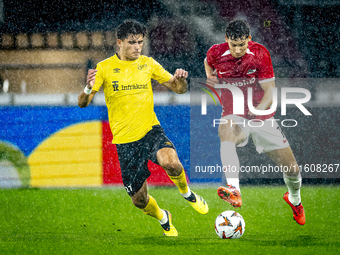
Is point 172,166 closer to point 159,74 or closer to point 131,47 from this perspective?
point 159,74

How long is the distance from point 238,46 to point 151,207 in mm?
1881

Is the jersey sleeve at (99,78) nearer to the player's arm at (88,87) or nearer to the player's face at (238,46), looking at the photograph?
the player's arm at (88,87)

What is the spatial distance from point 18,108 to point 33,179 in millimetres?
1327

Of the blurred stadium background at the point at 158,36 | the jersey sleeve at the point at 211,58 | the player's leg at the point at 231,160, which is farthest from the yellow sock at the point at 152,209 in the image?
the blurred stadium background at the point at 158,36

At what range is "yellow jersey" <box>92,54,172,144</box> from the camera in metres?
4.80

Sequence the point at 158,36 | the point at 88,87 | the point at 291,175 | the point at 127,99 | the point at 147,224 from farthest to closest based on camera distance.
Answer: the point at 158,36 → the point at 147,224 → the point at 291,175 → the point at 127,99 → the point at 88,87

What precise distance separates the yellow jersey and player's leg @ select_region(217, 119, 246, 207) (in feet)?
2.44

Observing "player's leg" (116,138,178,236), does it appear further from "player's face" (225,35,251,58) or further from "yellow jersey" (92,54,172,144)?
"player's face" (225,35,251,58)

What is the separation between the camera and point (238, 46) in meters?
4.88

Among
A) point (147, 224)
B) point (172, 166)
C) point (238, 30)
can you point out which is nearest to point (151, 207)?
point (172, 166)

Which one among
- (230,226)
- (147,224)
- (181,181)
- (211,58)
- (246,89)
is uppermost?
(211,58)

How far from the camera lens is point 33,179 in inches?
337

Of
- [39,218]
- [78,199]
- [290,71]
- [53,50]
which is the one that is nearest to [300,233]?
[39,218]

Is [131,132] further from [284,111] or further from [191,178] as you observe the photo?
[284,111]
